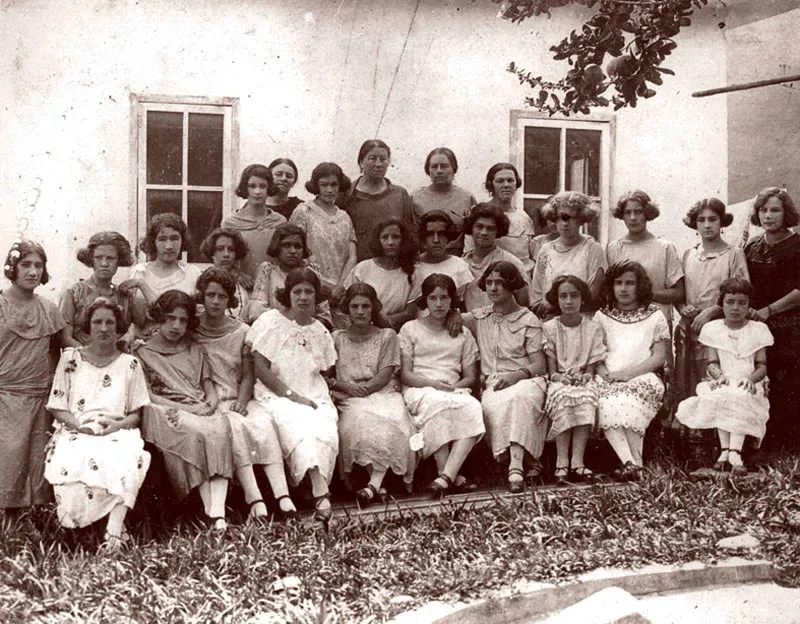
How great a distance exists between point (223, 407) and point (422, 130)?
3.39 metres

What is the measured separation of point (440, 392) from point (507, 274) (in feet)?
2.81

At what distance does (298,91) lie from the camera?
895 cm

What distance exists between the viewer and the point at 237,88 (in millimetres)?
8828

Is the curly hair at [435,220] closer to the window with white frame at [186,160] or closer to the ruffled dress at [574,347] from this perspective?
the ruffled dress at [574,347]

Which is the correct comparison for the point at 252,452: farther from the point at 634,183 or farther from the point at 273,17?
the point at 634,183

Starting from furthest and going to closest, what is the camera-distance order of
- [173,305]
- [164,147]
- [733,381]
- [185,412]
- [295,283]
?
[164,147]
[733,381]
[295,283]
[173,305]
[185,412]

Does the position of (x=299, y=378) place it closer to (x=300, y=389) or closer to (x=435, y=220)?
(x=300, y=389)

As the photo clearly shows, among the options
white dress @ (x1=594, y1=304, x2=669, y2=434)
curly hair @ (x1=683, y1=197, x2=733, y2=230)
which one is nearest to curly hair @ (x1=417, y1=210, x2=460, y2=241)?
white dress @ (x1=594, y1=304, x2=669, y2=434)

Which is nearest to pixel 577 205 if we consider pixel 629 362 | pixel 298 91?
pixel 629 362

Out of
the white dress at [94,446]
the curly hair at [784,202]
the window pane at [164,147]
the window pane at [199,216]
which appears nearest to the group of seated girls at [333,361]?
the white dress at [94,446]

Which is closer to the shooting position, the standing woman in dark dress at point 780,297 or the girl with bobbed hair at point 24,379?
the girl with bobbed hair at point 24,379

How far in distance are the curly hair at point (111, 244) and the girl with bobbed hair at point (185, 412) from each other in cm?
43

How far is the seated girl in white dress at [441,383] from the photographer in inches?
272

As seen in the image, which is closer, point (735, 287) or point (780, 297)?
point (735, 287)
